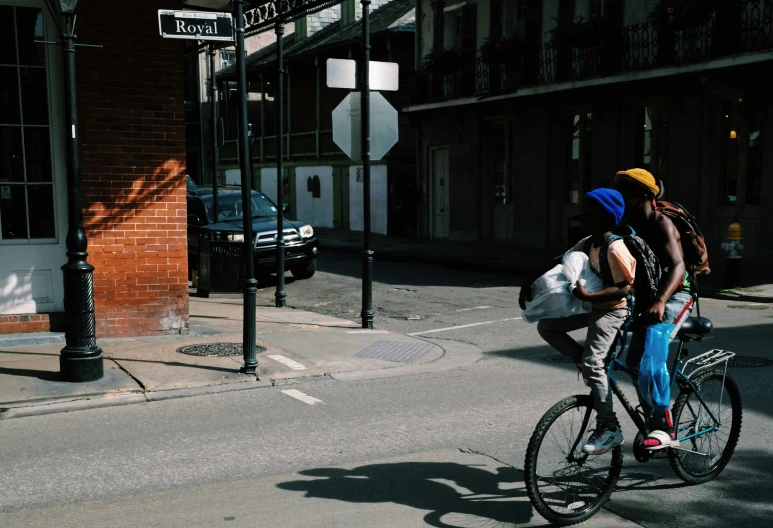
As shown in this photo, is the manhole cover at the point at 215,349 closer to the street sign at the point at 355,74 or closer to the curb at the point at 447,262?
the street sign at the point at 355,74

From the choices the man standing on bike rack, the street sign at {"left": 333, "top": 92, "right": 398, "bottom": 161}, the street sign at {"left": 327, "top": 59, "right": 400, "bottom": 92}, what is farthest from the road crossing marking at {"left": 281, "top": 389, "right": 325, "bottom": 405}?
the street sign at {"left": 327, "top": 59, "right": 400, "bottom": 92}

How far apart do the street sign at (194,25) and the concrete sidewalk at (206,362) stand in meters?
3.15

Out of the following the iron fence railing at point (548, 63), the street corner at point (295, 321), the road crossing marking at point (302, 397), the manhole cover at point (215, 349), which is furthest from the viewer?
the iron fence railing at point (548, 63)

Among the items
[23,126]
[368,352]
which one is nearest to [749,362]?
[368,352]

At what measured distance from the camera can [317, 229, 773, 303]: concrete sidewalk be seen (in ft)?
46.7

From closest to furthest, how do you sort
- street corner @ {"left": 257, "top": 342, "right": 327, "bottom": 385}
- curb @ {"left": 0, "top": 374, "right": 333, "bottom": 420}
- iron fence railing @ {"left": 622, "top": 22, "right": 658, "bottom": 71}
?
curb @ {"left": 0, "top": 374, "right": 333, "bottom": 420} < street corner @ {"left": 257, "top": 342, "right": 327, "bottom": 385} < iron fence railing @ {"left": 622, "top": 22, "right": 658, "bottom": 71}

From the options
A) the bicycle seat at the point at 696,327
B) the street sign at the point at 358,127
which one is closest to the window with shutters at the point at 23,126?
the street sign at the point at 358,127

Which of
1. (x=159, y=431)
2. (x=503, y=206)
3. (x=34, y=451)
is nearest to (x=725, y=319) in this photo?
(x=159, y=431)

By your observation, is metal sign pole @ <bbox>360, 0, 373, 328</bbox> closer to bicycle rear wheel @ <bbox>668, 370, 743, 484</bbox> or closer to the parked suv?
the parked suv

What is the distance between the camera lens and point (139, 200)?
9.72 metres

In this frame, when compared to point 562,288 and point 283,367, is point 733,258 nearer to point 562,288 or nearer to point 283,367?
point 283,367

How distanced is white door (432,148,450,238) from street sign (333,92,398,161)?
15839 millimetres

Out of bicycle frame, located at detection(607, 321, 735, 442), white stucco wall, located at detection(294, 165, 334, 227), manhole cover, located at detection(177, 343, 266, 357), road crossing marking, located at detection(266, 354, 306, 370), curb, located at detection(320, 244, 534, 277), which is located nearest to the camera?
bicycle frame, located at detection(607, 321, 735, 442)

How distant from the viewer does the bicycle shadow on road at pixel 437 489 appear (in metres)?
4.52
